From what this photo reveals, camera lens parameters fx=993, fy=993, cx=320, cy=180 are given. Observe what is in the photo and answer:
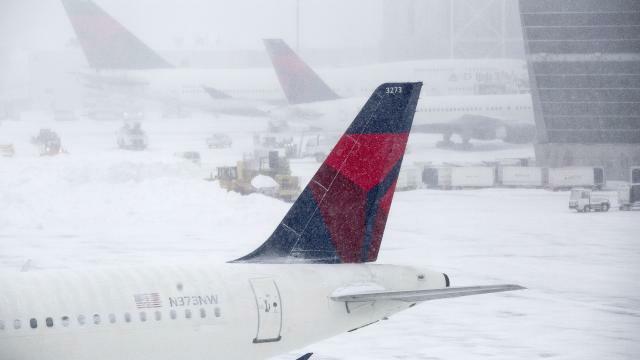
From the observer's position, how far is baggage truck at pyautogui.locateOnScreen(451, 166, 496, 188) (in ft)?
190

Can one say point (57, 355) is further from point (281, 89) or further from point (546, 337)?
point (281, 89)

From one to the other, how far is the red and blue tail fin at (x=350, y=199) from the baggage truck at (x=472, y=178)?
40347mm

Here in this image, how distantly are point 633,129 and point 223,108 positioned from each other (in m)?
41.9

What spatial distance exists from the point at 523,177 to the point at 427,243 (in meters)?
22.0

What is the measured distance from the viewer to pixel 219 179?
53.8 meters

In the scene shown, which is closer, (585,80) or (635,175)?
(635,175)

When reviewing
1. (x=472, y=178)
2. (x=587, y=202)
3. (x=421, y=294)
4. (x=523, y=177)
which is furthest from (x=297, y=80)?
(x=421, y=294)

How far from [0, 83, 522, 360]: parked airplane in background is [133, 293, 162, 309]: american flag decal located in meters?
0.02

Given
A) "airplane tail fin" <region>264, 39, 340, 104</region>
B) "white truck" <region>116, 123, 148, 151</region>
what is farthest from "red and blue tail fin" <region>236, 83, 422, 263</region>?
"airplane tail fin" <region>264, 39, 340, 104</region>

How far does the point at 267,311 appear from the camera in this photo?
1659 centimetres

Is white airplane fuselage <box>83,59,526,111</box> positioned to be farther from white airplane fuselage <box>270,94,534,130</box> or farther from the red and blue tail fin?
the red and blue tail fin

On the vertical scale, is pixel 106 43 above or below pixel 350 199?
above

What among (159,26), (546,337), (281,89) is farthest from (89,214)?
(159,26)

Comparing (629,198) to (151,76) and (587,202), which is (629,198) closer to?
(587,202)
